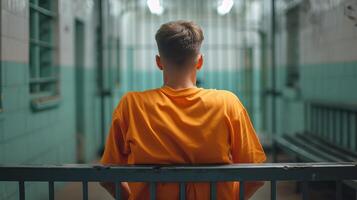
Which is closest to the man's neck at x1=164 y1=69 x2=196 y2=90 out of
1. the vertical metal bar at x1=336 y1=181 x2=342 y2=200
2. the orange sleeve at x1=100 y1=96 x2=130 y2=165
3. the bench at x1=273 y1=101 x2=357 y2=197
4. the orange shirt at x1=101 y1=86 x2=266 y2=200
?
the orange shirt at x1=101 y1=86 x2=266 y2=200

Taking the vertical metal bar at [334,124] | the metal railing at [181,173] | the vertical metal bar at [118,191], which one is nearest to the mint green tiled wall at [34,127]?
the metal railing at [181,173]

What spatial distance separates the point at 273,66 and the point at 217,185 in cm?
503

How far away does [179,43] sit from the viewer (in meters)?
1.76

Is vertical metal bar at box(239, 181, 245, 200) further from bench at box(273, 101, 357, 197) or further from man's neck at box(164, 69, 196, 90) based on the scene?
bench at box(273, 101, 357, 197)

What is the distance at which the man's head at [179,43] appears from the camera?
5.76 ft

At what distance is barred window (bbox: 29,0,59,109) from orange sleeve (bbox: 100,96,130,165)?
266cm

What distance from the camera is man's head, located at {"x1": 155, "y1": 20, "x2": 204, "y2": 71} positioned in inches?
69.1

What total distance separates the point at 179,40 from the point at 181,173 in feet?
1.67

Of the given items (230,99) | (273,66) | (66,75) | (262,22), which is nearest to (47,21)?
(66,75)

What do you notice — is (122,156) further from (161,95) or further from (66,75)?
(66,75)

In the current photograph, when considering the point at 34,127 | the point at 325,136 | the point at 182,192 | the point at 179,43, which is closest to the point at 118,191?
the point at 182,192

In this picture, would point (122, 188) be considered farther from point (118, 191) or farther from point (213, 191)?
point (213, 191)

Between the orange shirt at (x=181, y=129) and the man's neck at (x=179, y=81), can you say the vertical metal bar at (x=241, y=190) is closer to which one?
the orange shirt at (x=181, y=129)

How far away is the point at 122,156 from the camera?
6.18 feet
